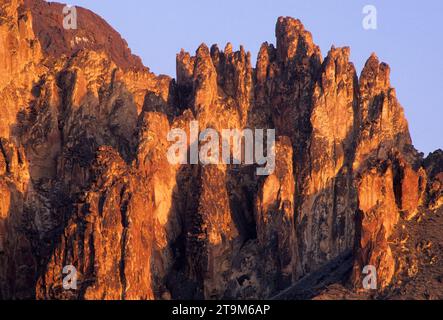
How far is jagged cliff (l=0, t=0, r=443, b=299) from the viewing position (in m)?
157

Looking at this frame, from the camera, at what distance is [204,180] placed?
16625 centimetres

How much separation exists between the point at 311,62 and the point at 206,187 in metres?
13.7

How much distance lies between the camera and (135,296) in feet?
507

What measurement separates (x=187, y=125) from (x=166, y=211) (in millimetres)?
5997

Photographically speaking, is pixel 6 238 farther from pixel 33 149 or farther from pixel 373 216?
pixel 373 216

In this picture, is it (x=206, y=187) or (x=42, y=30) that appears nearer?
(x=206, y=187)

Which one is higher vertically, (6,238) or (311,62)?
(311,62)

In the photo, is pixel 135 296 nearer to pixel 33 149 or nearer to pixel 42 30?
pixel 33 149

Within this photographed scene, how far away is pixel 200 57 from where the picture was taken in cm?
17600

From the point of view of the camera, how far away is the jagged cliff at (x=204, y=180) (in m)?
157
